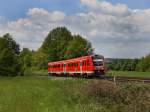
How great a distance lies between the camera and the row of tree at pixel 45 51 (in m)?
65.9

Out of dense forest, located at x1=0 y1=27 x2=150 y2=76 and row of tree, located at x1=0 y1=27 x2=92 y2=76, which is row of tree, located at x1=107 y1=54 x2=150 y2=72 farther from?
row of tree, located at x1=0 y1=27 x2=92 y2=76

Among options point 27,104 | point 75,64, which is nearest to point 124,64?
point 75,64

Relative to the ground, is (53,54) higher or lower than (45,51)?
lower

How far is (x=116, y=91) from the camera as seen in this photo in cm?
2588

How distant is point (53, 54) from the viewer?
362 feet

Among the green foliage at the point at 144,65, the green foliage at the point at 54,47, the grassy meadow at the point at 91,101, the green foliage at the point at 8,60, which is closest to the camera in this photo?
the grassy meadow at the point at 91,101

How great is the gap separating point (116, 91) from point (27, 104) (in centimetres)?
794

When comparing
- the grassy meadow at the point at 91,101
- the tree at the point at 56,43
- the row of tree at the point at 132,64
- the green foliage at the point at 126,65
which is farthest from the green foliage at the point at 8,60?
the grassy meadow at the point at 91,101

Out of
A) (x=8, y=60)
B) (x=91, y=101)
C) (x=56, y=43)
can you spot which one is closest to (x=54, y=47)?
(x=56, y=43)

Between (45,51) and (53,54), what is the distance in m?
3.97

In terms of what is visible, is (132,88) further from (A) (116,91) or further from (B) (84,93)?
(B) (84,93)

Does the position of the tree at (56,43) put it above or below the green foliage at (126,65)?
above

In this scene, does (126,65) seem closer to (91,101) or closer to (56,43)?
(56,43)

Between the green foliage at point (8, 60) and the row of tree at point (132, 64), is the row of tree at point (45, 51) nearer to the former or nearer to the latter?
the green foliage at point (8, 60)
